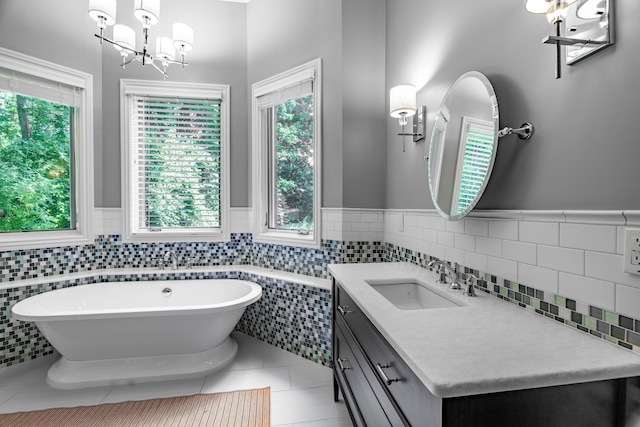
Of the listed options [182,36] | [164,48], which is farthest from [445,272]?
[164,48]

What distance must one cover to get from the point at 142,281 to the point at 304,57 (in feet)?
8.42

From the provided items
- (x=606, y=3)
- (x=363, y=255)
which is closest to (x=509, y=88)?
(x=606, y=3)

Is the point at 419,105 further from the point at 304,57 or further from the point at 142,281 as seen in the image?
the point at 142,281

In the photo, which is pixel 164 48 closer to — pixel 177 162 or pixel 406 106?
pixel 177 162

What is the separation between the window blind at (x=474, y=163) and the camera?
54.5 inches

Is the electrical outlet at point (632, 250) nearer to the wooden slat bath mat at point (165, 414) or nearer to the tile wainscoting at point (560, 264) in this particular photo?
the tile wainscoting at point (560, 264)

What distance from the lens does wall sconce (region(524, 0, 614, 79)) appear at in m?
0.93

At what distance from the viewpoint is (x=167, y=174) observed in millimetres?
3328

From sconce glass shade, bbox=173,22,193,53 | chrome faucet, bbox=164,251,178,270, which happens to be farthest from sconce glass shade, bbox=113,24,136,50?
chrome faucet, bbox=164,251,178,270

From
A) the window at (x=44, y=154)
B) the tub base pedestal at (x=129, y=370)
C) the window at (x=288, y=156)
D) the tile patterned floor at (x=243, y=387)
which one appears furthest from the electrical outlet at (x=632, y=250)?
the window at (x=44, y=154)

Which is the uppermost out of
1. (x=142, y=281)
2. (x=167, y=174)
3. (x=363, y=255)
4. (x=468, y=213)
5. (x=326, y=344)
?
(x=167, y=174)

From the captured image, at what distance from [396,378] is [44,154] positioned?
11.4 feet

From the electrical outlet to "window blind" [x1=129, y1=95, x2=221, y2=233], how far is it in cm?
315

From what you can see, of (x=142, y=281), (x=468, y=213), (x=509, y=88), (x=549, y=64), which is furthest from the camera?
(x=142, y=281)
